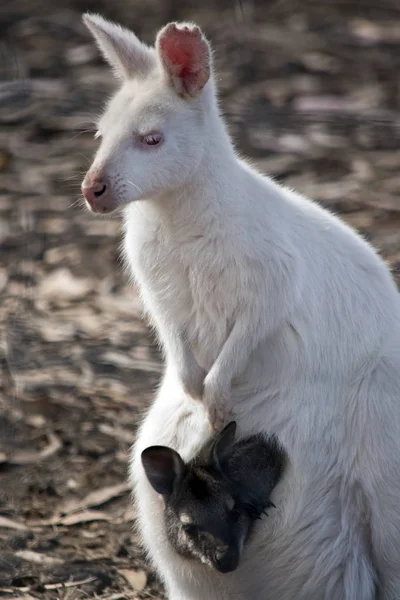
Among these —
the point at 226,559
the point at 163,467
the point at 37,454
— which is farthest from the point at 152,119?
the point at 37,454

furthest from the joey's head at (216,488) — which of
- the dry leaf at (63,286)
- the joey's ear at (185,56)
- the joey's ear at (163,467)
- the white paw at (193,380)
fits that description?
the dry leaf at (63,286)

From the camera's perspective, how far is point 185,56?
289cm

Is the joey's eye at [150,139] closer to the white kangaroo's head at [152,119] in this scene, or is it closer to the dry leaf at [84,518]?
the white kangaroo's head at [152,119]

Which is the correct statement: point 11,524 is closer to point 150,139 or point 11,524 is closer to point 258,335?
point 258,335

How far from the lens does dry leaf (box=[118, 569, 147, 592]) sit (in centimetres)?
354

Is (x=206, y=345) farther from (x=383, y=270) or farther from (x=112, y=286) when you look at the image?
(x=112, y=286)

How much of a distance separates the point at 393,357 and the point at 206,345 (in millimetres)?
500

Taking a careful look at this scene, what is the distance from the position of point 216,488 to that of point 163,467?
150mm

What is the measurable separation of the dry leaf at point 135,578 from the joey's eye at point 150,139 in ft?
4.74

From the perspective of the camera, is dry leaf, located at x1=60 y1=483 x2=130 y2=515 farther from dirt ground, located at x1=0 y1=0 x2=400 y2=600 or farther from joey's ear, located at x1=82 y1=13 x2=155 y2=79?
joey's ear, located at x1=82 y1=13 x2=155 y2=79

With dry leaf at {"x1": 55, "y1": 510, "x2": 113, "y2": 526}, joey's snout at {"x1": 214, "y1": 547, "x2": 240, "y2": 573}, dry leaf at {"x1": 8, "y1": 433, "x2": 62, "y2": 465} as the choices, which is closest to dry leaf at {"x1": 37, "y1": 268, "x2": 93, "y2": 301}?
dry leaf at {"x1": 8, "y1": 433, "x2": 62, "y2": 465}

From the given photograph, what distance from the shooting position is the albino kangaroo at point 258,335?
114 inches

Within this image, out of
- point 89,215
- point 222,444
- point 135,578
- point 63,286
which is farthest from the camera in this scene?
point 89,215

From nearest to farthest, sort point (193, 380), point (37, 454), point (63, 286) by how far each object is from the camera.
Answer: point (193, 380)
point (37, 454)
point (63, 286)
